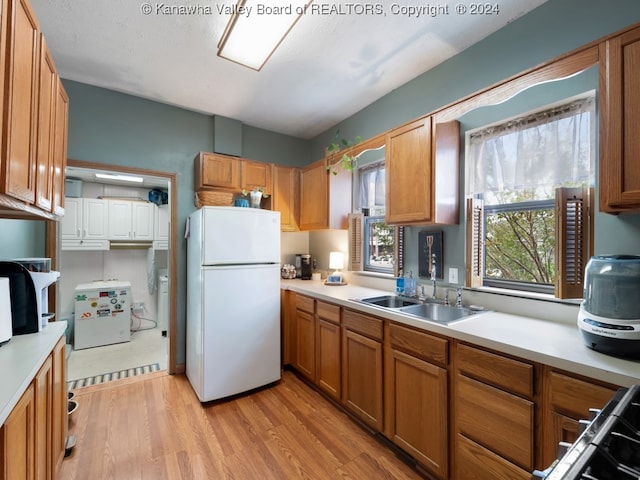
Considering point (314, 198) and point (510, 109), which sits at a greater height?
point (510, 109)

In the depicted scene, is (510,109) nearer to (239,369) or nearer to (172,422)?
(239,369)

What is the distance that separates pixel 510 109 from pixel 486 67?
373 millimetres

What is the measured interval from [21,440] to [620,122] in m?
2.55

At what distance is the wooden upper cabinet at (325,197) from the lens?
3.03 m

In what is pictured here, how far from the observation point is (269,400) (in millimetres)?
2525

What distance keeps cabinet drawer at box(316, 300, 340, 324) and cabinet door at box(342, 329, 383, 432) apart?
A: 0.49ft

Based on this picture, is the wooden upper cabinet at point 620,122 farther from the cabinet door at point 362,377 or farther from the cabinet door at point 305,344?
the cabinet door at point 305,344

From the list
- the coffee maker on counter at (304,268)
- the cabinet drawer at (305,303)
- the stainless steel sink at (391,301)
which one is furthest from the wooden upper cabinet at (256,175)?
the stainless steel sink at (391,301)

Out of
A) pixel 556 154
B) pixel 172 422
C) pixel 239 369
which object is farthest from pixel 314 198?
pixel 172 422

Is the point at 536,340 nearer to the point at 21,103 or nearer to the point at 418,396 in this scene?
the point at 418,396

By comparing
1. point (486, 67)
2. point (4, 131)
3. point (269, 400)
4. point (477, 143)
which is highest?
point (486, 67)

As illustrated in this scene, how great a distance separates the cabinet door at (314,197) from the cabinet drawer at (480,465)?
2.08 metres

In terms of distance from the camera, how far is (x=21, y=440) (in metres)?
1.00

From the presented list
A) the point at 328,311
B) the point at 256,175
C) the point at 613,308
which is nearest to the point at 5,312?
the point at 328,311
